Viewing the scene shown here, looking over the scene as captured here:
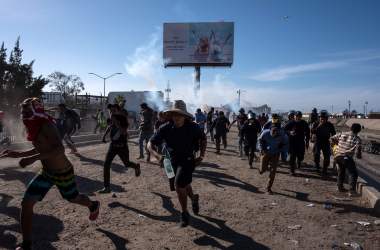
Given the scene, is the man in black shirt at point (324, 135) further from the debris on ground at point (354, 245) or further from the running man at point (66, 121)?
the running man at point (66, 121)

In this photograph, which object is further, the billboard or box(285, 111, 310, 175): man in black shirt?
the billboard

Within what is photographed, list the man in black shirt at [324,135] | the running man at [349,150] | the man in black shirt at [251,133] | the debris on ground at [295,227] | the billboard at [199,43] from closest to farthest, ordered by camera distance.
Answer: the debris on ground at [295,227] < the running man at [349,150] < the man in black shirt at [324,135] < the man in black shirt at [251,133] < the billboard at [199,43]

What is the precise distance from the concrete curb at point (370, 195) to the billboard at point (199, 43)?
34.6 meters

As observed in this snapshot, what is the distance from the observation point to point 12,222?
6039 mm

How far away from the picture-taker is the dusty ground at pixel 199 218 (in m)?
5.58

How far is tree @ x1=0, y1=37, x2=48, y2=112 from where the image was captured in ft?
94.4

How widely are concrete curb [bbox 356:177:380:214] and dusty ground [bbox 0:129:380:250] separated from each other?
22 centimetres

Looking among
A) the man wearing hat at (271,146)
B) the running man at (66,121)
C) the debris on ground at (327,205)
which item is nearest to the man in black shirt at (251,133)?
the man wearing hat at (271,146)

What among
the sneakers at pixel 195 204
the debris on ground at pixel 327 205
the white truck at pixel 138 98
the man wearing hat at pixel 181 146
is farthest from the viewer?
the white truck at pixel 138 98

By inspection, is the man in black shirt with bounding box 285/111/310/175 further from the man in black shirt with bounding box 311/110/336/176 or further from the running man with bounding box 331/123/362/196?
the running man with bounding box 331/123/362/196

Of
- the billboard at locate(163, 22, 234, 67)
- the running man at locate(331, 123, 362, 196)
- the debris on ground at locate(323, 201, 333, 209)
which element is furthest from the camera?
the billboard at locate(163, 22, 234, 67)

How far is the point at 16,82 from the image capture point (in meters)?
29.8

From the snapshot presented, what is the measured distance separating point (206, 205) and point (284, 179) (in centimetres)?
398

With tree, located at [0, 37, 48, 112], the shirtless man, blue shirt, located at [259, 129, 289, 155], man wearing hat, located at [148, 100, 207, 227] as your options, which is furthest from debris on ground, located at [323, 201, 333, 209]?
tree, located at [0, 37, 48, 112]
